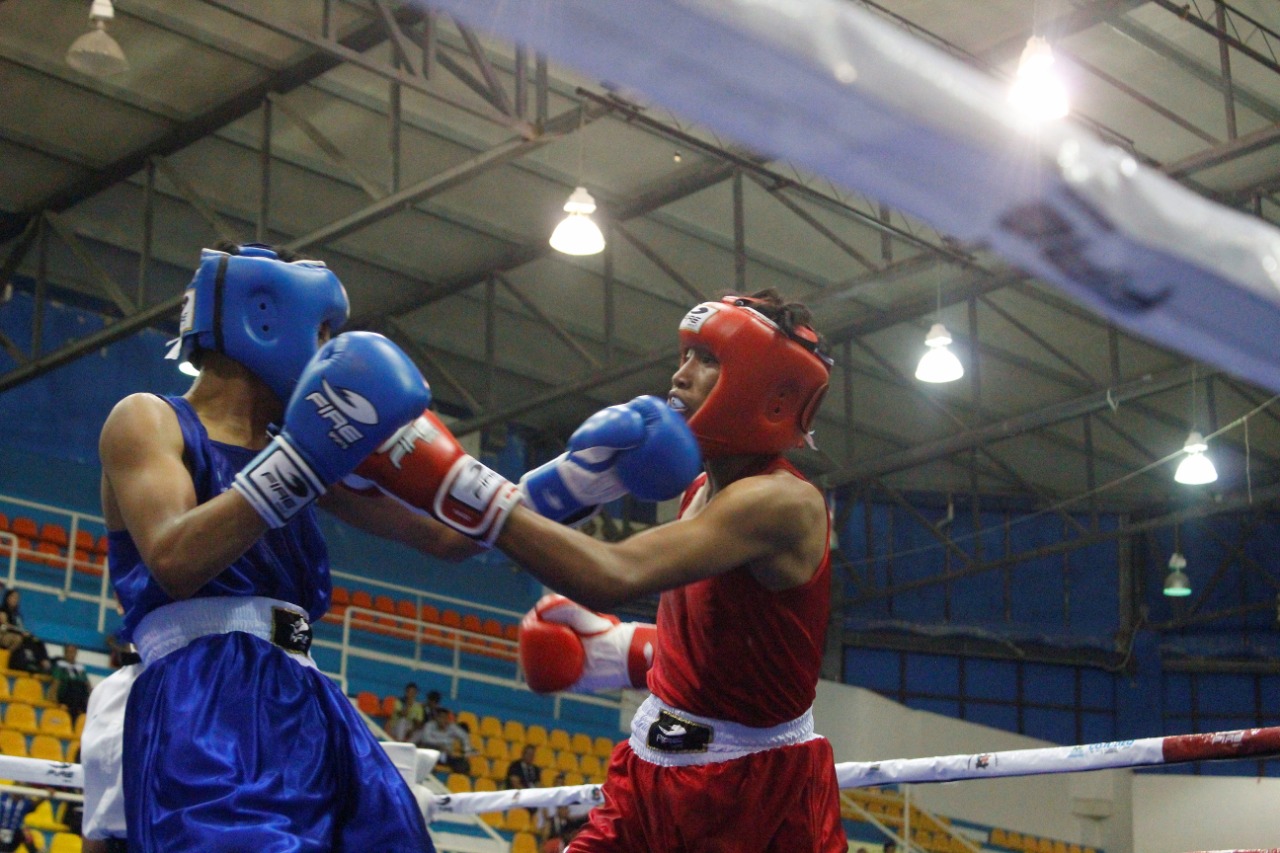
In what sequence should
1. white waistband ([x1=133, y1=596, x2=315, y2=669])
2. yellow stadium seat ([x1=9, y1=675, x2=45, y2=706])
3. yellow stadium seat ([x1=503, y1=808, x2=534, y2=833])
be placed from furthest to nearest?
1. yellow stadium seat ([x1=503, y1=808, x2=534, y2=833])
2. yellow stadium seat ([x1=9, y1=675, x2=45, y2=706])
3. white waistband ([x1=133, y1=596, x2=315, y2=669])

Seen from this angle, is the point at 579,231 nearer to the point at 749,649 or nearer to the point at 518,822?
the point at 518,822

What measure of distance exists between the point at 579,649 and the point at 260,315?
0.79 metres

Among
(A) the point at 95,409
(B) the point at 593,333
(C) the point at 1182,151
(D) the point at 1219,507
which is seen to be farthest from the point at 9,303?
(D) the point at 1219,507

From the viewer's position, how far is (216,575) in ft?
6.26

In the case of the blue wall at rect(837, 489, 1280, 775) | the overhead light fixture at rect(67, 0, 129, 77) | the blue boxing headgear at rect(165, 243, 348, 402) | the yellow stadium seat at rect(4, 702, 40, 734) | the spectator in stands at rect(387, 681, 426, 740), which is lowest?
the yellow stadium seat at rect(4, 702, 40, 734)

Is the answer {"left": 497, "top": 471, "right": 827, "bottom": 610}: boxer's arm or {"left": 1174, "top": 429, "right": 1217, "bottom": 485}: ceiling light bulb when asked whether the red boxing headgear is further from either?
{"left": 1174, "top": 429, "right": 1217, "bottom": 485}: ceiling light bulb

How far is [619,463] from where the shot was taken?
201 centimetres

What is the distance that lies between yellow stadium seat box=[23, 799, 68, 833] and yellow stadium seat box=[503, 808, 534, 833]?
317cm

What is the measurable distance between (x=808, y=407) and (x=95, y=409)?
998cm

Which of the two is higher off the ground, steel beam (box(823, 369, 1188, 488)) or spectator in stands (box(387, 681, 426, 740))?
steel beam (box(823, 369, 1188, 488))

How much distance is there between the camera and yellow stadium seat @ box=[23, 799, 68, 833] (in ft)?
22.7

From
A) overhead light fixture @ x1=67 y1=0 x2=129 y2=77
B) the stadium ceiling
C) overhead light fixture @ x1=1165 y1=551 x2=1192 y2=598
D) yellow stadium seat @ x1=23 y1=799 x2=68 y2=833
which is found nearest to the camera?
overhead light fixture @ x1=67 y1=0 x2=129 y2=77

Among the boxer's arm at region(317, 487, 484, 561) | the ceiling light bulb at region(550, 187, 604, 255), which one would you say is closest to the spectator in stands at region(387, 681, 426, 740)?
the ceiling light bulb at region(550, 187, 604, 255)

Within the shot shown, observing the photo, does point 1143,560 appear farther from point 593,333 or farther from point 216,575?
point 216,575
